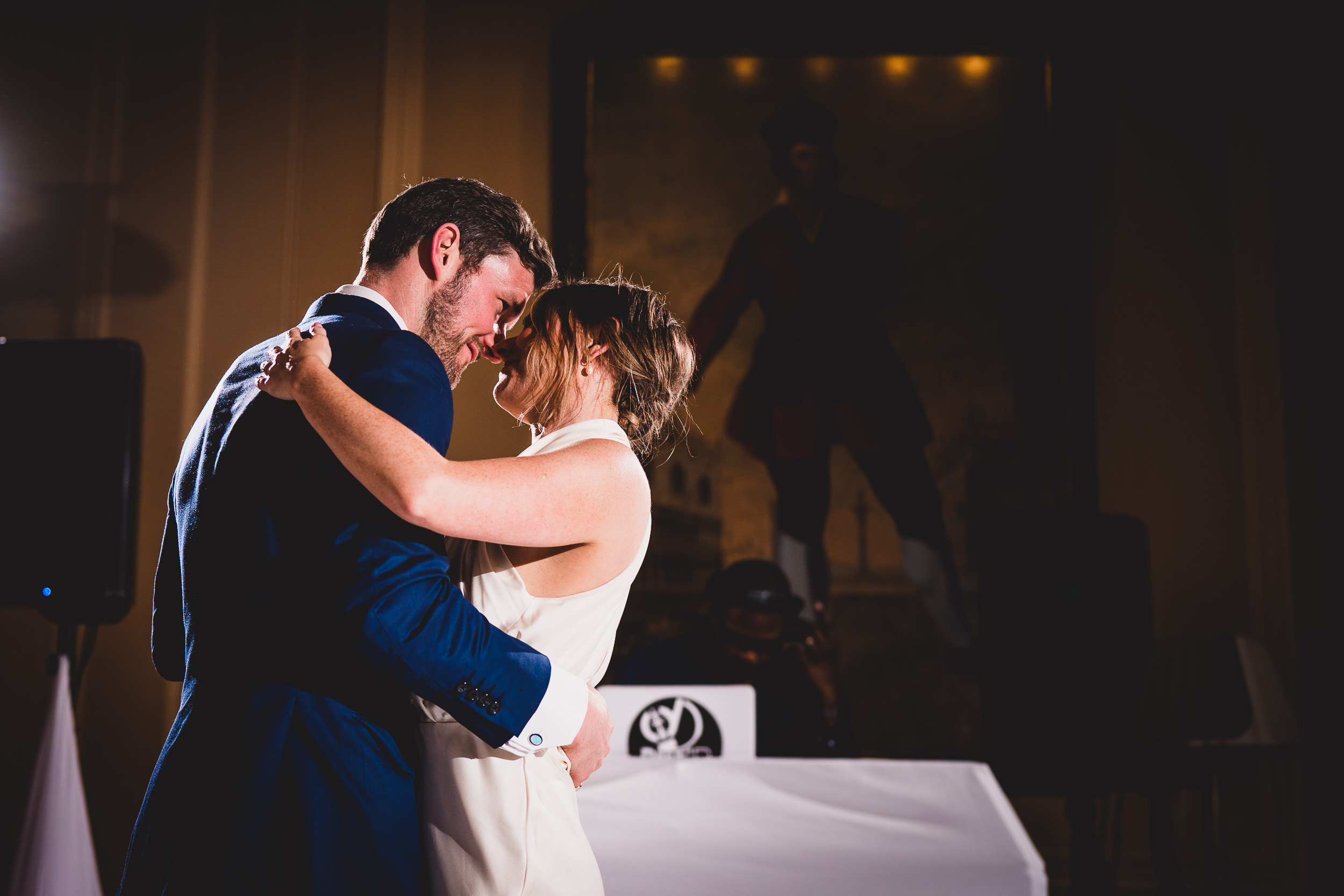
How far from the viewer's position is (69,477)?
2775 mm

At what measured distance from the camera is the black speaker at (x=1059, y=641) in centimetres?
297

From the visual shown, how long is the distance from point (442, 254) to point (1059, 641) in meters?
2.57

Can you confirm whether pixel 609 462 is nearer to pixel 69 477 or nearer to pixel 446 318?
pixel 446 318

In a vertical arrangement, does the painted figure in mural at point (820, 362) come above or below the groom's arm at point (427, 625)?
above

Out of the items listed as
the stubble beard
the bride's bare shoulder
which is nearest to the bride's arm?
the bride's bare shoulder

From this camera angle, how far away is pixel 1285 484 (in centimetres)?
350

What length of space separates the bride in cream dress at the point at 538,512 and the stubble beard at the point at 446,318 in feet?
0.38

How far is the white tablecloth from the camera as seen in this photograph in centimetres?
141

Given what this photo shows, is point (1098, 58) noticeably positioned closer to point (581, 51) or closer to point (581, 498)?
point (581, 51)

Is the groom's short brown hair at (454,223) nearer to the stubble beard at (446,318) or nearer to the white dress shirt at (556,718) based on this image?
the stubble beard at (446,318)

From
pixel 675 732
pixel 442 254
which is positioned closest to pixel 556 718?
pixel 442 254

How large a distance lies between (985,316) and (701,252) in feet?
4.00

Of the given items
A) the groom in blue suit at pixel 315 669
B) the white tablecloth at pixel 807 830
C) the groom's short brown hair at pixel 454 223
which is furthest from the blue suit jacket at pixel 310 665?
the white tablecloth at pixel 807 830

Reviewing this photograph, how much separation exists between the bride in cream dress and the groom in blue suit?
50 millimetres
